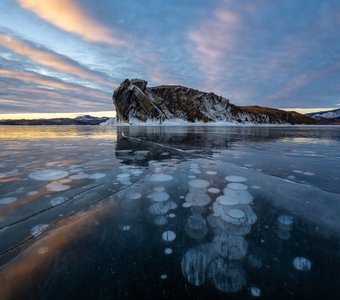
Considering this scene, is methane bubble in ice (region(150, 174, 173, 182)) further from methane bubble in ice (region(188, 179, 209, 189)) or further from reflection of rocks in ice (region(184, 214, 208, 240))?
reflection of rocks in ice (region(184, 214, 208, 240))

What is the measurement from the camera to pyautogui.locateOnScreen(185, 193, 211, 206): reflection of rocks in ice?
339 cm

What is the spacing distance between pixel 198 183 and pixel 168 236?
2.15 meters

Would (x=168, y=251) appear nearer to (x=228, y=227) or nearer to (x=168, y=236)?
(x=168, y=236)

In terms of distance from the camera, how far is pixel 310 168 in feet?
19.3

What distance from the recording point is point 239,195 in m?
3.69

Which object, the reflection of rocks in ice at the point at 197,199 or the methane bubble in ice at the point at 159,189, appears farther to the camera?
the methane bubble in ice at the point at 159,189

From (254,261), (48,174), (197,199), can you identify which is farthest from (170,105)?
(254,261)

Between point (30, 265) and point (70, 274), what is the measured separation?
1.49 feet

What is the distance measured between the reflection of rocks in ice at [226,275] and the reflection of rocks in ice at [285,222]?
1042 millimetres

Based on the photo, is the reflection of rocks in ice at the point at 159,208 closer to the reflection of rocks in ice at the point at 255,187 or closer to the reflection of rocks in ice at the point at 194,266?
the reflection of rocks in ice at the point at 194,266

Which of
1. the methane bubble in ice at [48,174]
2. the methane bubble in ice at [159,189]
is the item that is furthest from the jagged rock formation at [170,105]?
the methane bubble in ice at [159,189]

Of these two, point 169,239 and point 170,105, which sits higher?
point 170,105

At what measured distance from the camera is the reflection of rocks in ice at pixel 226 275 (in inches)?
67.6

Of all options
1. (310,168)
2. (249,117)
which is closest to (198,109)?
(249,117)
